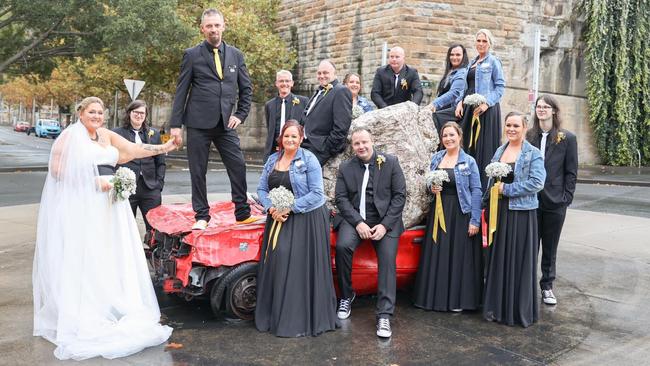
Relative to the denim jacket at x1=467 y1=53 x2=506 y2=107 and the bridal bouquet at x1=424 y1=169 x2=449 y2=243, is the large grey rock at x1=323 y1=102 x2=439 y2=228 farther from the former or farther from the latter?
the denim jacket at x1=467 y1=53 x2=506 y2=107

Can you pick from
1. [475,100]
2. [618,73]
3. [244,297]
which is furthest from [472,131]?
[618,73]

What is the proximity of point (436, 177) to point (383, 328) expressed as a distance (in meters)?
1.45

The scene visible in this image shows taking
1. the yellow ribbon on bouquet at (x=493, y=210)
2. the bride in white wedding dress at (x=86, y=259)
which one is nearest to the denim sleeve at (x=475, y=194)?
the yellow ribbon on bouquet at (x=493, y=210)

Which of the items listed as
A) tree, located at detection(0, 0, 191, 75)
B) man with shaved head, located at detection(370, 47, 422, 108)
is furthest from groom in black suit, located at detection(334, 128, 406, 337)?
tree, located at detection(0, 0, 191, 75)

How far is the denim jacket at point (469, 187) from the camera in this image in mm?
5676

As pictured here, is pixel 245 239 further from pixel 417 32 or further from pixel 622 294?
pixel 417 32

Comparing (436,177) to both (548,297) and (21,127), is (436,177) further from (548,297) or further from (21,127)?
(21,127)

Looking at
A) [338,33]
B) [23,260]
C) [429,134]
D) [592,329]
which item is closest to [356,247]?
[429,134]

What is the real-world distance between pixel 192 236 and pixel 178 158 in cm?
2228

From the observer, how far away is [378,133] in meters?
5.91

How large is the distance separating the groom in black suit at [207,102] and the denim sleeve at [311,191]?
0.82 meters

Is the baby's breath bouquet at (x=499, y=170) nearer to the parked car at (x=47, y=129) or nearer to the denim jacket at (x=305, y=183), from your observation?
the denim jacket at (x=305, y=183)

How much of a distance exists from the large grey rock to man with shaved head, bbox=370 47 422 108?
1.17 m

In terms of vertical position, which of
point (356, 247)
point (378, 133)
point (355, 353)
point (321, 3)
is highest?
point (321, 3)
